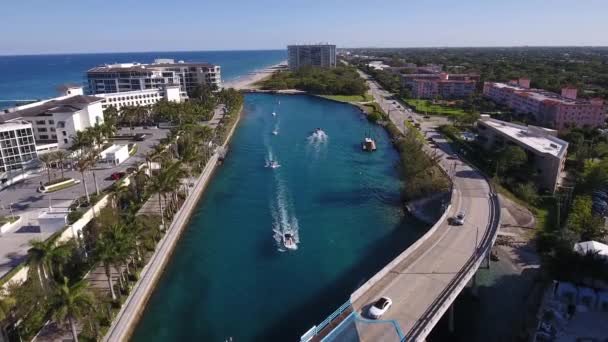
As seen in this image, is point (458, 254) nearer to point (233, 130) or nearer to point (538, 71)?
point (233, 130)

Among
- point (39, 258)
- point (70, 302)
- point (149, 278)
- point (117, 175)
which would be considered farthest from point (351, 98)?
point (70, 302)

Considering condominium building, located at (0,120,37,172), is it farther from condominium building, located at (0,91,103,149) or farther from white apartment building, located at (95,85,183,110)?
white apartment building, located at (95,85,183,110)

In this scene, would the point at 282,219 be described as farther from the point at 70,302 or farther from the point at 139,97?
the point at 139,97

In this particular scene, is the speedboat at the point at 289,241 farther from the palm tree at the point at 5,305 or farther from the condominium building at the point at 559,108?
the condominium building at the point at 559,108

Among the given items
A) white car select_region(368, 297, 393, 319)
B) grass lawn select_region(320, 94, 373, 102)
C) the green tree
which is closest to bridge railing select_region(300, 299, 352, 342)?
white car select_region(368, 297, 393, 319)

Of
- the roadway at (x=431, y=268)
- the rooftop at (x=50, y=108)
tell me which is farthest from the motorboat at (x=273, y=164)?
the rooftop at (x=50, y=108)

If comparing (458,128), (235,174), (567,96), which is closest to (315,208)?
(235,174)

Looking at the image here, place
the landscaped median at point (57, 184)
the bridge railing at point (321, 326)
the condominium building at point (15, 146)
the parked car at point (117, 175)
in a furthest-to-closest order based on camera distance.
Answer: the parked car at point (117, 175) < the condominium building at point (15, 146) < the landscaped median at point (57, 184) < the bridge railing at point (321, 326)
